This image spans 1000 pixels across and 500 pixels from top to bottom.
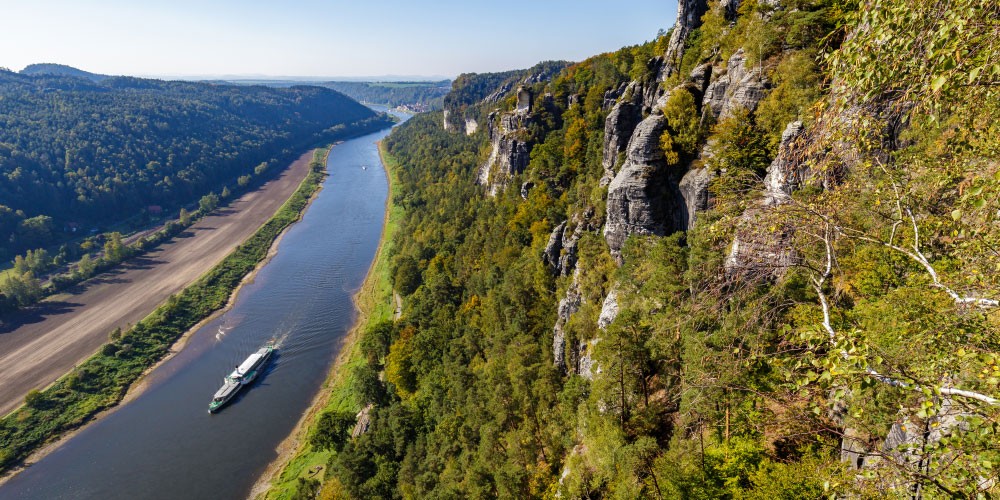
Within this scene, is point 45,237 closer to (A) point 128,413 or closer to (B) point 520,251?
(A) point 128,413

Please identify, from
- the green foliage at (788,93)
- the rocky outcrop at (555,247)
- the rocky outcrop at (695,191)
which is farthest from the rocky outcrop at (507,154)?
the green foliage at (788,93)

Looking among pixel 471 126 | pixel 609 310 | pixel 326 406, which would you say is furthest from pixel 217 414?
pixel 471 126

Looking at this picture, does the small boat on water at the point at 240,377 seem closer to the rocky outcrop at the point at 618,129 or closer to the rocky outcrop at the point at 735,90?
the rocky outcrop at the point at 618,129

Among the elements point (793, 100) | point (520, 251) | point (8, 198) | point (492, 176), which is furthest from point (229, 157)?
point (793, 100)

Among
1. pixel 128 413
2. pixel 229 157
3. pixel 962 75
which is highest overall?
pixel 962 75

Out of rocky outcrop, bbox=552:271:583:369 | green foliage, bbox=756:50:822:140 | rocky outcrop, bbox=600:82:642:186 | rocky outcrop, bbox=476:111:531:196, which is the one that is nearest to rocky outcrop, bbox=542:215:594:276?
rocky outcrop, bbox=552:271:583:369

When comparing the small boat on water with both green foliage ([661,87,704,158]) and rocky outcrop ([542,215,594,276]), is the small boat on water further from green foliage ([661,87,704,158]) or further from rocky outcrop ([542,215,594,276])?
green foliage ([661,87,704,158])
